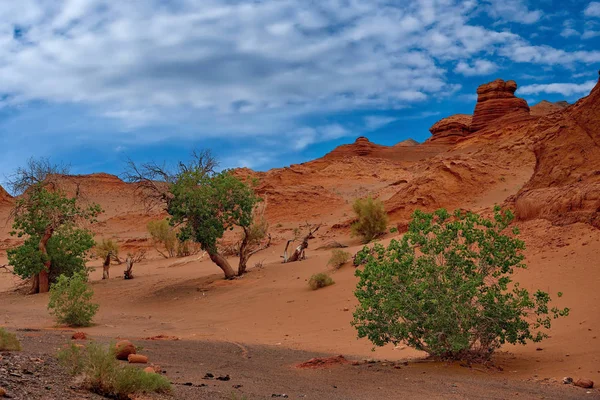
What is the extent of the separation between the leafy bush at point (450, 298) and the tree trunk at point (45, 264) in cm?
1826

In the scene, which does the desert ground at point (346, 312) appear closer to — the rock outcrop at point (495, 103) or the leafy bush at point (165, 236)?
the leafy bush at point (165, 236)

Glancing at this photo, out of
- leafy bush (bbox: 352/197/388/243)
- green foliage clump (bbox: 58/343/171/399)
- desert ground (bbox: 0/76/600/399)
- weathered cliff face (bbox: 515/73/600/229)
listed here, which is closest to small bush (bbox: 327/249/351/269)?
desert ground (bbox: 0/76/600/399)

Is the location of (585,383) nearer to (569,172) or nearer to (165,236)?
(569,172)

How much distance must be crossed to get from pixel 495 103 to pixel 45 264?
57.3m

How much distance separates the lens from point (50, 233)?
2464 cm

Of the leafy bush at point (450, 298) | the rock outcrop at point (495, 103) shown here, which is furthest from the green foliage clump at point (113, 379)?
the rock outcrop at point (495, 103)

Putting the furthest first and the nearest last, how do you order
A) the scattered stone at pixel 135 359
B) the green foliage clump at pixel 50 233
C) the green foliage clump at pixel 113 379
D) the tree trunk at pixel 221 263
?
the green foliage clump at pixel 50 233 → the tree trunk at pixel 221 263 → the scattered stone at pixel 135 359 → the green foliage clump at pixel 113 379

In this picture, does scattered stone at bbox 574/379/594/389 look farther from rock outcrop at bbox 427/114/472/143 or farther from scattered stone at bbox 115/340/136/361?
rock outcrop at bbox 427/114/472/143

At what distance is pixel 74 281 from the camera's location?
15758mm

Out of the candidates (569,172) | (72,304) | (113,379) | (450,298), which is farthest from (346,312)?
(113,379)

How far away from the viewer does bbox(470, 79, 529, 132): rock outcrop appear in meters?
68.4

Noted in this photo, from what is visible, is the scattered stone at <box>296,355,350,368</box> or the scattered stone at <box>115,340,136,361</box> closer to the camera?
the scattered stone at <box>115,340,136,361</box>

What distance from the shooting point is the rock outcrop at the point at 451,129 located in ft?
272

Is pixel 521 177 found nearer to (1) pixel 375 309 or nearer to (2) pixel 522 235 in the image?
(2) pixel 522 235
